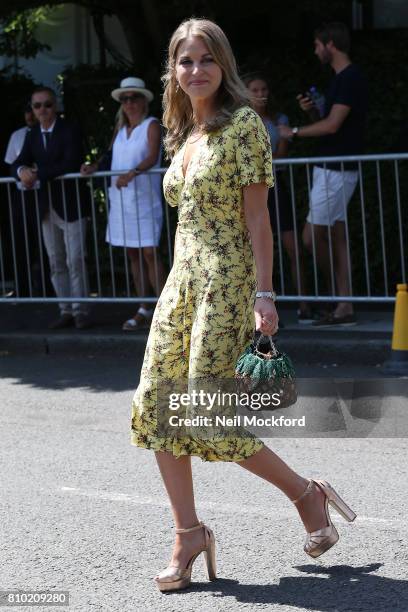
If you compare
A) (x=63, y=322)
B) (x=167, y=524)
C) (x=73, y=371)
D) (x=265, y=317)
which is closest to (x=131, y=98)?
(x=63, y=322)

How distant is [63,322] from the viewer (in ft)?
33.1

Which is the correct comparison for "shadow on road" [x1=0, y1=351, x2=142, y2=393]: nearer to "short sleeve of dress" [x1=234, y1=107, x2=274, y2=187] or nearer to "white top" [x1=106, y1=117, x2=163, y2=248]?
"white top" [x1=106, y1=117, x2=163, y2=248]

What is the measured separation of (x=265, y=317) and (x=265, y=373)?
0.75ft

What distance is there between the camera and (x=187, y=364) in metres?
4.21

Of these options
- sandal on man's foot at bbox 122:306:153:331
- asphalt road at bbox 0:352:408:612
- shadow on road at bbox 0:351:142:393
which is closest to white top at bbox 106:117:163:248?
sandal on man's foot at bbox 122:306:153:331

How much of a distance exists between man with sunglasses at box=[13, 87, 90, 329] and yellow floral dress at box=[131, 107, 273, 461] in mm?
5716

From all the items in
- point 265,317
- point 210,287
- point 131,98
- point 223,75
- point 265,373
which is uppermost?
point 131,98

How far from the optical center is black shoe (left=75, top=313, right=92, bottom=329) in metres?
9.95

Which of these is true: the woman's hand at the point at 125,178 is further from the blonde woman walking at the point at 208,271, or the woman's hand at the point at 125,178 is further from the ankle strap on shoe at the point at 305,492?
the ankle strap on shoe at the point at 305,492

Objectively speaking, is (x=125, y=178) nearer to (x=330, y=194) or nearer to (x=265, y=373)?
(x=330, y=194)

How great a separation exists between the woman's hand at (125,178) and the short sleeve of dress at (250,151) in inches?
211

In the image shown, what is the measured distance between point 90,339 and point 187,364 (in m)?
5.37

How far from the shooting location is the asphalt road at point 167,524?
418 cm

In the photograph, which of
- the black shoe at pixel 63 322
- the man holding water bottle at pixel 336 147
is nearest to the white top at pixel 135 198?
the black shoe at pixel 63 322
